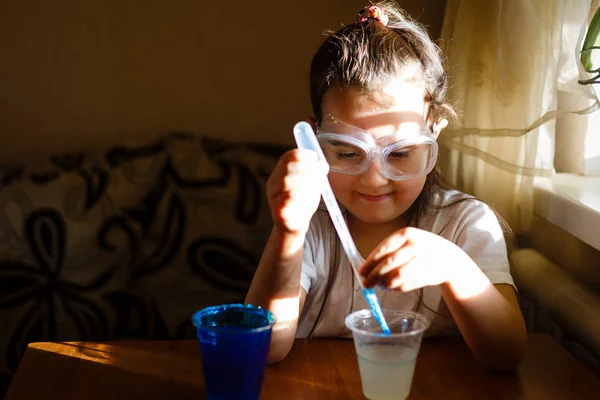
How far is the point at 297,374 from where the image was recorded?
1059mm

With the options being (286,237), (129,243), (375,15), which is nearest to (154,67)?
(129,243)

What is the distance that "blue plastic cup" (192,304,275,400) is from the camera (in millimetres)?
866

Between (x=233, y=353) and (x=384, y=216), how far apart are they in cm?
48

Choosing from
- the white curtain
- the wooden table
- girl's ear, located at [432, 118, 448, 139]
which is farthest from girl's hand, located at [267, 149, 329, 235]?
the white curtain

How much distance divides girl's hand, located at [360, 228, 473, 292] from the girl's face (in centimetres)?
21

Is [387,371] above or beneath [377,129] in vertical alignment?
beneath

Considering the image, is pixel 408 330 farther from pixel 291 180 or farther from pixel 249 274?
pixel 249 274

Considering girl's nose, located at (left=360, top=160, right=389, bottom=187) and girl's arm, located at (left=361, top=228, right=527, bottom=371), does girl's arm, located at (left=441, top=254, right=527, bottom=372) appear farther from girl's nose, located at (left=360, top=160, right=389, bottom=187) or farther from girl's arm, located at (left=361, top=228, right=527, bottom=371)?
girl's nose, located at (left=360, top=160, right=389, bottom=187)

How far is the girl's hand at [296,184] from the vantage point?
0.99 meters

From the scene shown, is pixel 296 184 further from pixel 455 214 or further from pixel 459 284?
pixel 455 214

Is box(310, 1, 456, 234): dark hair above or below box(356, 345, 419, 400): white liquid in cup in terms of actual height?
above

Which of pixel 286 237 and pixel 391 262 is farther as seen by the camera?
pixel 286 237

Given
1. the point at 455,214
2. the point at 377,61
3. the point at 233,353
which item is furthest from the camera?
the point at 455,214

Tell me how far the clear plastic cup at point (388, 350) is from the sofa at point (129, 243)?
904mm
